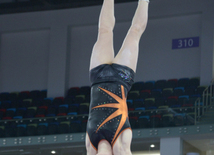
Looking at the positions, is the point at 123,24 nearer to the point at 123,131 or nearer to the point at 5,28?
the point at 5,28

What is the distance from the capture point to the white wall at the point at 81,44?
52.6 feet

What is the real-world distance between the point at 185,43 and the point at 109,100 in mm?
13304

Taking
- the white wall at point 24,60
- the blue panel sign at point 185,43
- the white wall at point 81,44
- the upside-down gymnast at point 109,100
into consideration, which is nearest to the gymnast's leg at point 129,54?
the upside-down gymnast at point 109,100

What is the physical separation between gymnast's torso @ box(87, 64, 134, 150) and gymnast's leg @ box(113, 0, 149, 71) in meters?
0.08

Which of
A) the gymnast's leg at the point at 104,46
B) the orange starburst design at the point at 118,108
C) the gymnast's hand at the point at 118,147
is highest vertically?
the gymnast's leg at the point at 104,46

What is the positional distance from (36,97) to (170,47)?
244 inches

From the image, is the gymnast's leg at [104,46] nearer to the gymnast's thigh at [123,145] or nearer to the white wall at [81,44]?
the gymnast's thigh at [123,145]

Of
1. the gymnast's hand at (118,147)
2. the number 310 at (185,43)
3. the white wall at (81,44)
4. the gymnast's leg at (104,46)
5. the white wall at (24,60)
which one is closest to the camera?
the gymnast's hand at (118,147)

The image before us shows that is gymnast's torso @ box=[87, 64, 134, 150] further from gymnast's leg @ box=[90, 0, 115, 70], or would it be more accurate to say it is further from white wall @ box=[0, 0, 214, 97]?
white wall @ box=[0, 0, 214, 97]

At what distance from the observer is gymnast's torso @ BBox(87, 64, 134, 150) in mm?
3428

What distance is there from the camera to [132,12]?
55.3ft

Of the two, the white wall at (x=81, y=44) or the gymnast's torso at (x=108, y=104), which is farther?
the white wall at (x=81, y=44)

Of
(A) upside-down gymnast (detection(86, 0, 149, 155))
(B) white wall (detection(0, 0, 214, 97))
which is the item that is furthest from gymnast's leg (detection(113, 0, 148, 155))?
(B) white wall (detection(0, 0, 214, 97))

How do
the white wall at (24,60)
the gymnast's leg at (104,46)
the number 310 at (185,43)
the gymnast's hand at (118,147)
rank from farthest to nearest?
1. the white wall at (24,60)
2. the number 310 at (185,43)
3. the gymnast's leg at (104,46)
4. the gymnast's hand at (118,147)
